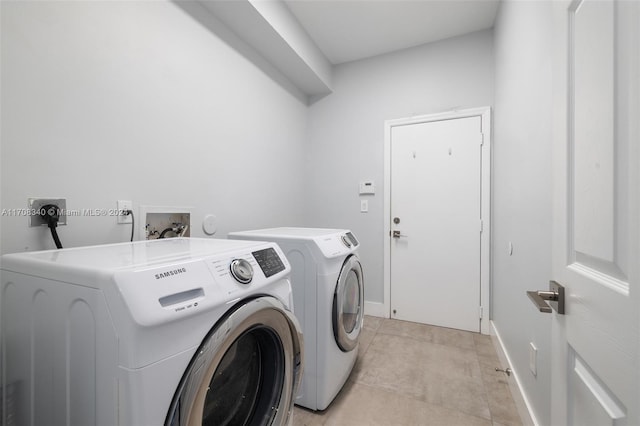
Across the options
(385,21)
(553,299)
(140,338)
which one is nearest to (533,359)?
(553,299)

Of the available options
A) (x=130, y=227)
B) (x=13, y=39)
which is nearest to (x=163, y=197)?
(x=130, y=227)

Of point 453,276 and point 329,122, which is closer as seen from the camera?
point 453,276

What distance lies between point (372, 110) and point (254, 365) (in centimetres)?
259

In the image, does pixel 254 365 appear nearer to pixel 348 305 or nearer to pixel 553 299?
pixel 348 305

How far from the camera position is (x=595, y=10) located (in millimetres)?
551

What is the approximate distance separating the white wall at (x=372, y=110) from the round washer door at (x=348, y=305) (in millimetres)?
1072

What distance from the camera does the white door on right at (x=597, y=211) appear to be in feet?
1.46

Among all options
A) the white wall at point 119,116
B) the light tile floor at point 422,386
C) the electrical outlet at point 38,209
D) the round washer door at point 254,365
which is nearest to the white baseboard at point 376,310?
the light tile floor at point 422,386

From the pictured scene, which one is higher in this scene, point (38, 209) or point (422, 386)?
point (38, 209)

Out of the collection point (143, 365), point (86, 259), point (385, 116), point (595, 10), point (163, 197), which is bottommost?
point (143, 365)

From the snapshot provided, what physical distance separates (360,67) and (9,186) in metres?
2.87

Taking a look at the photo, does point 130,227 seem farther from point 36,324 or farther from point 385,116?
point 385,116

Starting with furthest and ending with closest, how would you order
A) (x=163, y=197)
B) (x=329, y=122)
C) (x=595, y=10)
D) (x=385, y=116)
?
(x=329, y=122) → (x=385, y=116) → (x=163, y=197) → (x=595, y=10)

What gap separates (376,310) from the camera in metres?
2.86
